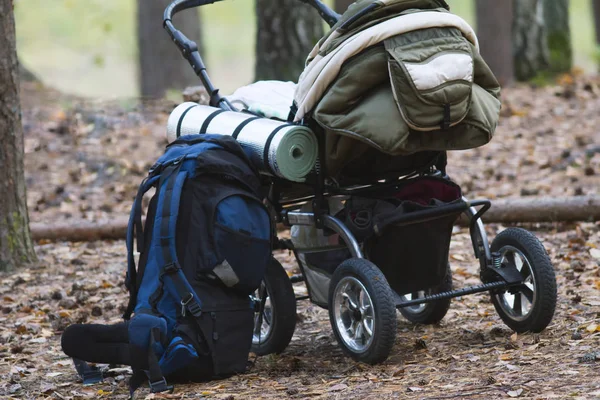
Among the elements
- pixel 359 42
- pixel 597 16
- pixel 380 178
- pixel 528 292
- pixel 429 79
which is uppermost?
pixel 597 16

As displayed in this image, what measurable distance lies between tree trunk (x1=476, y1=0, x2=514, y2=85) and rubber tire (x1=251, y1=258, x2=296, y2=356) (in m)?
8.45

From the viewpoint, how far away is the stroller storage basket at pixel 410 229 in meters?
4.22

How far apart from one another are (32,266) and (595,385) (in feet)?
14.4

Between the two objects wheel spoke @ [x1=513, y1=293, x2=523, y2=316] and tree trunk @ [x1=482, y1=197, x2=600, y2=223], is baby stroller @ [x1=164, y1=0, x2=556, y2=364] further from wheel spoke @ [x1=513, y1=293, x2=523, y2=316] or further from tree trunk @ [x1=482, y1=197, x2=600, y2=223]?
tree trunk @ [x1=482, y1=197, x2=600, y2=223]

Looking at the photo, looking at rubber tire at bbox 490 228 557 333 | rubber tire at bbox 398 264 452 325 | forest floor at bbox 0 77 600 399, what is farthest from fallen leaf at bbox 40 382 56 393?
rubber tire at bbox 490 228 557 333

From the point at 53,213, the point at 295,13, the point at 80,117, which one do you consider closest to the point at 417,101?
the point at 53,213

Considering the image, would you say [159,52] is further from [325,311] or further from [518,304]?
[518,304]

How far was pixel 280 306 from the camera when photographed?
4.58 m

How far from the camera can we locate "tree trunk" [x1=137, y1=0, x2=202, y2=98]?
13.5 metres

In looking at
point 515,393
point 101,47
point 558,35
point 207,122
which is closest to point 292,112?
point 207,122

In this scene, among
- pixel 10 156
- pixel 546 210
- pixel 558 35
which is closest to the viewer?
pixel 10 156

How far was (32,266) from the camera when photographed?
645 cm

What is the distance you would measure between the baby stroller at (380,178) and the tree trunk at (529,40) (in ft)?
27.8

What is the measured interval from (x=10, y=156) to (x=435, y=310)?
321 cm
